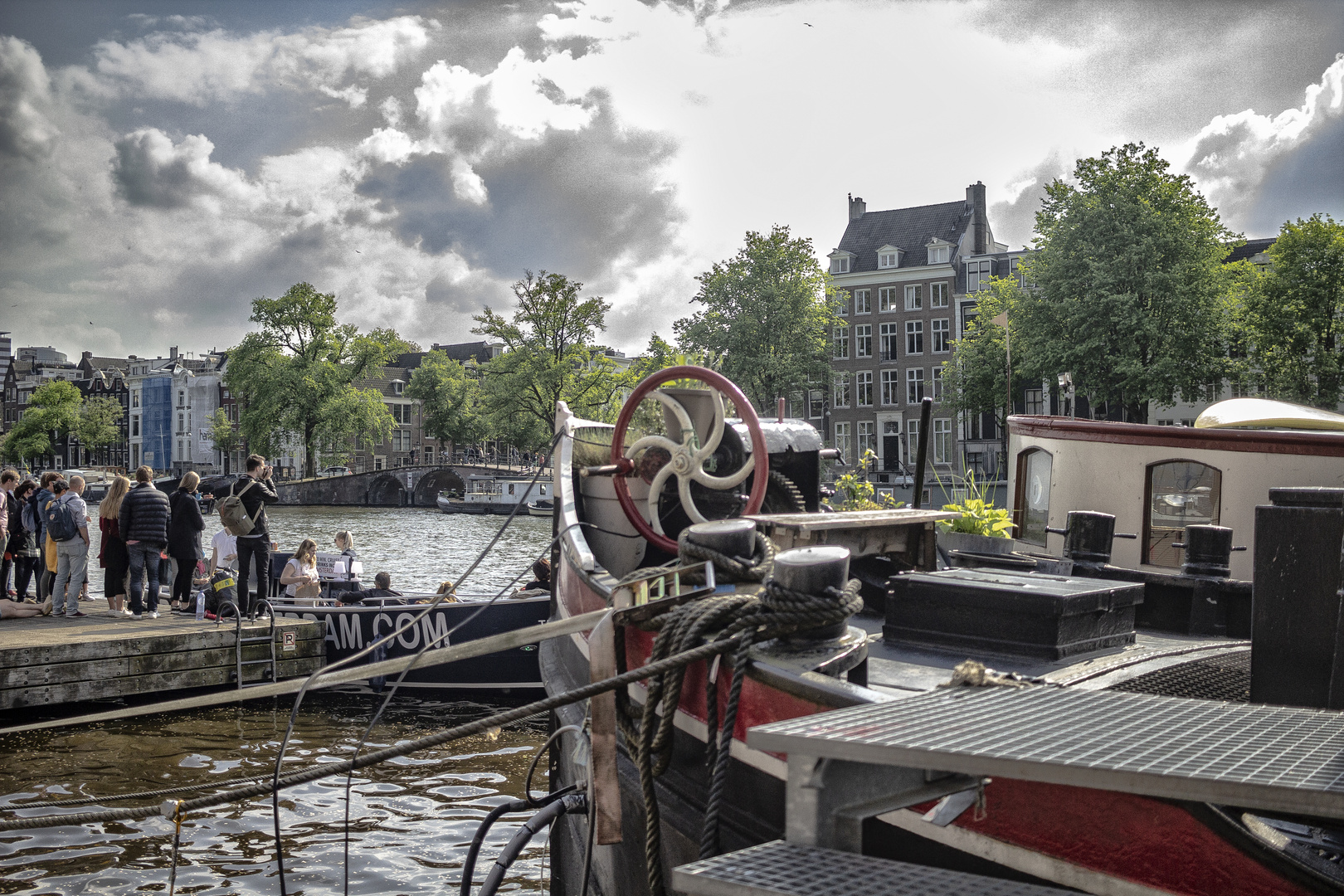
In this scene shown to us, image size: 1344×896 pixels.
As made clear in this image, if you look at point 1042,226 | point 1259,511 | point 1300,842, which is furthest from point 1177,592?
point 1042,226

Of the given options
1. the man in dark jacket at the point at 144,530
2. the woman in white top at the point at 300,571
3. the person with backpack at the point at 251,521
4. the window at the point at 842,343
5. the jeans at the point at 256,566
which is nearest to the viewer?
the person with backpack at the point at 251,521

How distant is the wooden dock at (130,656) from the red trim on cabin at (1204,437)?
797cm

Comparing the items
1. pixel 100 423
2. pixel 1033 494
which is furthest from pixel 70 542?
pixel 100 423

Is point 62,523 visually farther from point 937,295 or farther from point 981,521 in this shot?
point 937,295

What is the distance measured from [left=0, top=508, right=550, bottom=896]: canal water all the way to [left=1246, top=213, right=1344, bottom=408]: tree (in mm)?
27750

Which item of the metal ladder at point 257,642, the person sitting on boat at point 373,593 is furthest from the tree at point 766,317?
the metal ladder at point 257,642

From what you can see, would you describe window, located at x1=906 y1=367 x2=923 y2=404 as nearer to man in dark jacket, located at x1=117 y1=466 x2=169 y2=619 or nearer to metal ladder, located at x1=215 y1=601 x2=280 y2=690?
man in dark jacket, located at x1=117 y1=466 x2=169 y2=619

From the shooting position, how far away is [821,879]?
1.53 meters

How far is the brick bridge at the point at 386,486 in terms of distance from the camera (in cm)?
6056

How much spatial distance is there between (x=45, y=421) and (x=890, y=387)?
76168mm

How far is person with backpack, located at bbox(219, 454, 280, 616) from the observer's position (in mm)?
11203

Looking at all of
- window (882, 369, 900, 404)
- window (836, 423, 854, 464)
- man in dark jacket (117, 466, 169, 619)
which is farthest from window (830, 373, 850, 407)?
man in dark jacket (117, 466, 169, 619)

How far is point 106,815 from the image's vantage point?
3.42 meters

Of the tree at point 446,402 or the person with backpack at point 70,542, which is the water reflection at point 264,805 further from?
the tree at point 446,402
